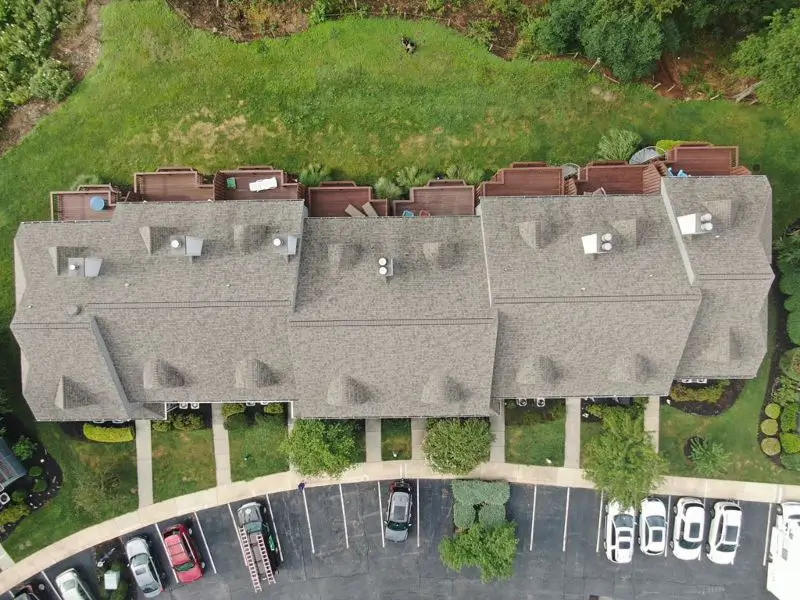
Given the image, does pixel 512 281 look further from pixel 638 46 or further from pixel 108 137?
pixel 108 137

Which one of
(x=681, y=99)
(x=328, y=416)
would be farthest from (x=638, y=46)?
(x=328, y=416)

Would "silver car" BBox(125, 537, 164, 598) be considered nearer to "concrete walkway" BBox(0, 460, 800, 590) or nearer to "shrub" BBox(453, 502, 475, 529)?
"concrete walkway" BBox(0, 460, 800, 590)

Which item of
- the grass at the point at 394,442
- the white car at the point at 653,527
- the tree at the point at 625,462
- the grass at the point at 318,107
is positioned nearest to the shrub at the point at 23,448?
the grass at the point at 318,107

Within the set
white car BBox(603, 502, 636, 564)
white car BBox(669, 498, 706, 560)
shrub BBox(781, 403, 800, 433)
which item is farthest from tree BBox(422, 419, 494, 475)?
shrub BBox(781, 403, 800, 433)

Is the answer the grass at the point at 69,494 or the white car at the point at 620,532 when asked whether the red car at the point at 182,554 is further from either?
the white car at the point at 620,532

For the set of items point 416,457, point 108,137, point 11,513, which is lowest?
point 11,513

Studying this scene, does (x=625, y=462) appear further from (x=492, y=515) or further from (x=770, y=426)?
Result: (x=770, y=426)
